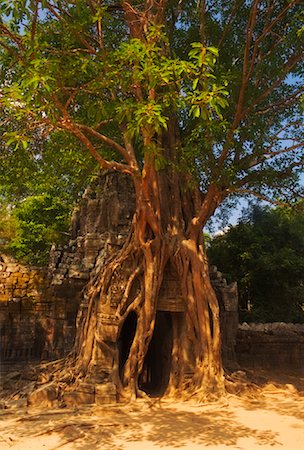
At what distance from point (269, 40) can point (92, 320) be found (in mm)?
7838

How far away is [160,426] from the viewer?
6625mm

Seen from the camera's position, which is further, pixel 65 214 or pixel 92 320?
pixel 65 214

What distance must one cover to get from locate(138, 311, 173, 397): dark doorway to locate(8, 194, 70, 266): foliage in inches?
402

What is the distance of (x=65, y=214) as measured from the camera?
21516 mm

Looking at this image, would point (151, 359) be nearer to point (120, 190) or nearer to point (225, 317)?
point (225, 317)

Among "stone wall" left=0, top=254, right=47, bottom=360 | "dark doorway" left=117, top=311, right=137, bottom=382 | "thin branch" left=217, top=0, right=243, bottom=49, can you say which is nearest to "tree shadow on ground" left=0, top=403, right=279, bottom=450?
"dark doorway" left=117, top=311, right=137, bottom=382

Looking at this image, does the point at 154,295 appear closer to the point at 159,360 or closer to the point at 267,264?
the point at 159,360

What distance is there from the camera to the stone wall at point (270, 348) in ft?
45.4

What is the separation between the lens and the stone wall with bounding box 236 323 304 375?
45.4 ft

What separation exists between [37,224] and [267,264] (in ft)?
37.3

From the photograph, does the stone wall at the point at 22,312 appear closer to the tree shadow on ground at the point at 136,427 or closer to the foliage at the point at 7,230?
the tree shadow on ground at the point at 136,427

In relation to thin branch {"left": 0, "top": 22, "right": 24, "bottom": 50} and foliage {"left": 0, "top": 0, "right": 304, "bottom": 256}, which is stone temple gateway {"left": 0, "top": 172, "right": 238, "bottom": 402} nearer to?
foliage {"left": 0, "top": 0, "right": 304, "bottom": 256}

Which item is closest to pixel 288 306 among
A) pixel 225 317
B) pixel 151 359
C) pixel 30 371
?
pixel 225 317

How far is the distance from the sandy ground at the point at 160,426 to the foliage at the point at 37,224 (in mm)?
12723
